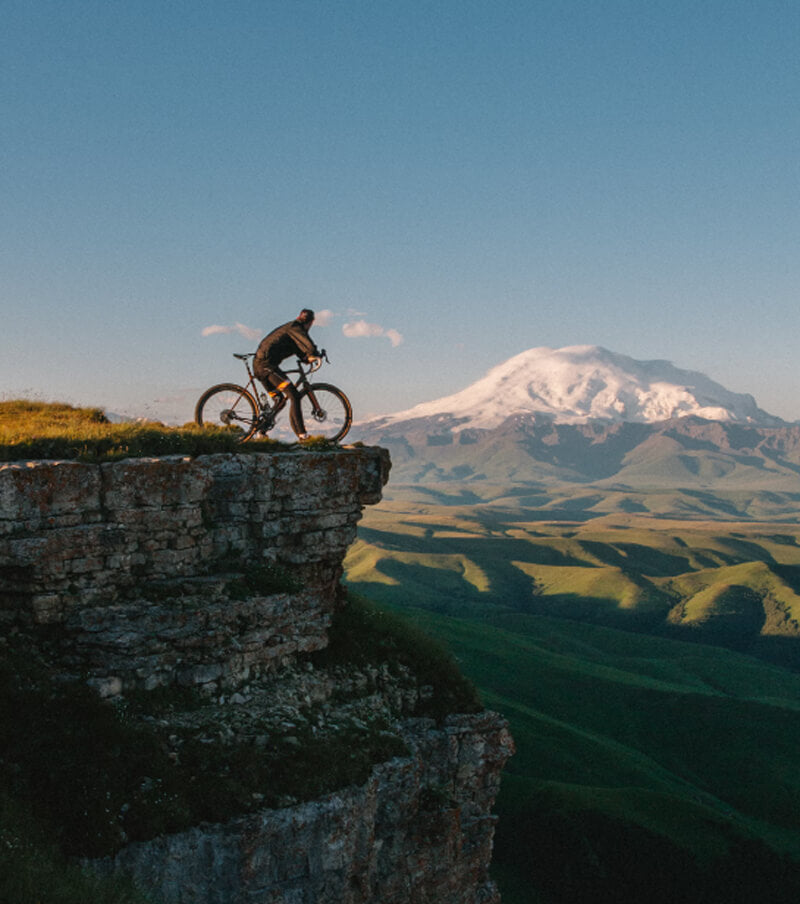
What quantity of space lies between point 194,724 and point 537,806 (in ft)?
186

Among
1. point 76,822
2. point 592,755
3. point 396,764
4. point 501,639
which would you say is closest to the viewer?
point 76,822

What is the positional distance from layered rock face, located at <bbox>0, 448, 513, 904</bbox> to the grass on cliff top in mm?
1103

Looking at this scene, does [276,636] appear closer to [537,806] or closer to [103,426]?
[103,426]

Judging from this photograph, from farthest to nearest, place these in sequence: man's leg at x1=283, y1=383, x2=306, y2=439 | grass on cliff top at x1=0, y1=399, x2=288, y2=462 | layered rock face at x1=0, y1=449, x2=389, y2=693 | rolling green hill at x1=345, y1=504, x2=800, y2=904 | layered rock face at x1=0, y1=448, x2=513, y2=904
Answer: rolling green hill at x1=345, y1=504, x2=800, y2=904
man's leg at x1=283, y1=383, x2=306, y2=439
grass on cliff top at x1=0, y1=399, x2=288, y2=462
layered rock face at x1=0, y1=449, x2=389, y2=693
layered rock face at x1=0, y1=448, x2=513, y2=904

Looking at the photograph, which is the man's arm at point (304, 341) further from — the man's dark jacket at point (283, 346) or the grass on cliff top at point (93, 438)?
the grass on cliff top at point (93, 438)

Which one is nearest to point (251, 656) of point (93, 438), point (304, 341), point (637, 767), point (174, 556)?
point (174, 556)

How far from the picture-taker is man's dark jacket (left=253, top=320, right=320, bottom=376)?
74.9 ft

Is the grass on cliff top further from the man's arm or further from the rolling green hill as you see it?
the rolling green hill

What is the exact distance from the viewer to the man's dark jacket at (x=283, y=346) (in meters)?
22.8

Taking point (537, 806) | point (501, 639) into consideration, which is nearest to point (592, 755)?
point (537, 806)

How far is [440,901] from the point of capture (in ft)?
66.3

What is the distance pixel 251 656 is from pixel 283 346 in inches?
373

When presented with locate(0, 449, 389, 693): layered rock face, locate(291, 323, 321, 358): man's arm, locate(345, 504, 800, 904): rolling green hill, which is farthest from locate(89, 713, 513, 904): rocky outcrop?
Result: locate(345, 504, 800, 904): rolling green hill

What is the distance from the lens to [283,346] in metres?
23.2
